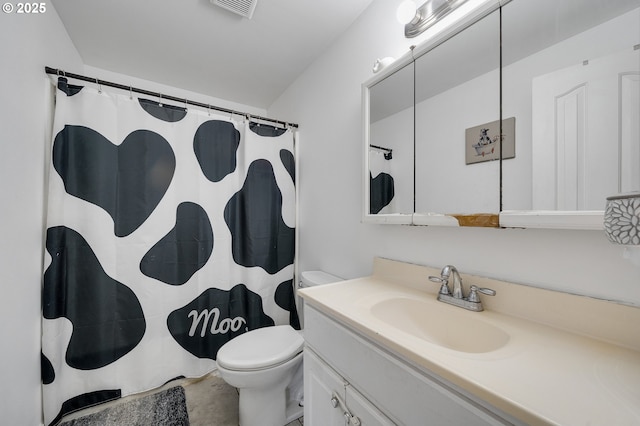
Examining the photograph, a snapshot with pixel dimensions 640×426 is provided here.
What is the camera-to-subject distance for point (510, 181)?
2.54ft

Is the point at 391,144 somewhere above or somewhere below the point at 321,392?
above

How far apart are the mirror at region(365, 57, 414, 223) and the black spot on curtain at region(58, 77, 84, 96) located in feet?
5.36

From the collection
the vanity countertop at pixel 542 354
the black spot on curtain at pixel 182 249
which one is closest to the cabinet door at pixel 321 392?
the vanity countertop at pixel 542 354

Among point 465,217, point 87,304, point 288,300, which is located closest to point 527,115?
point 465,217

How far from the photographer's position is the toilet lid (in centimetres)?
118

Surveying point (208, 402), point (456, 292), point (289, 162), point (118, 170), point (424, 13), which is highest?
point (424, 13)

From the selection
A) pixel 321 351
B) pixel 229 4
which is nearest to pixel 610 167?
pixel 321 351

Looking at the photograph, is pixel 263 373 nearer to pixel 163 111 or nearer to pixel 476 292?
pixel 476 292

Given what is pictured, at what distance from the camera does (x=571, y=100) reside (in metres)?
0.66

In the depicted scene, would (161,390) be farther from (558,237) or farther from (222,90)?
(222,90)

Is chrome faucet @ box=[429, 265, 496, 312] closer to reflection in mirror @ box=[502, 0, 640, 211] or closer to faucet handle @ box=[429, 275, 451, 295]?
faucet handle @ box=[429, 275, 451, 295]

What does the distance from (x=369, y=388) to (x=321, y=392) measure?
12.0 inches

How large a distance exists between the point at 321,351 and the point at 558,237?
0.86 metres

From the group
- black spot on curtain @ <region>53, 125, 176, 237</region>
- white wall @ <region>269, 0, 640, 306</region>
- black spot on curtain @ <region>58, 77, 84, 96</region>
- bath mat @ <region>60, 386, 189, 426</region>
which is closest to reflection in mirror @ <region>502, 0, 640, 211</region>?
white wall @ <region>269, 0, 640, 306</region>
